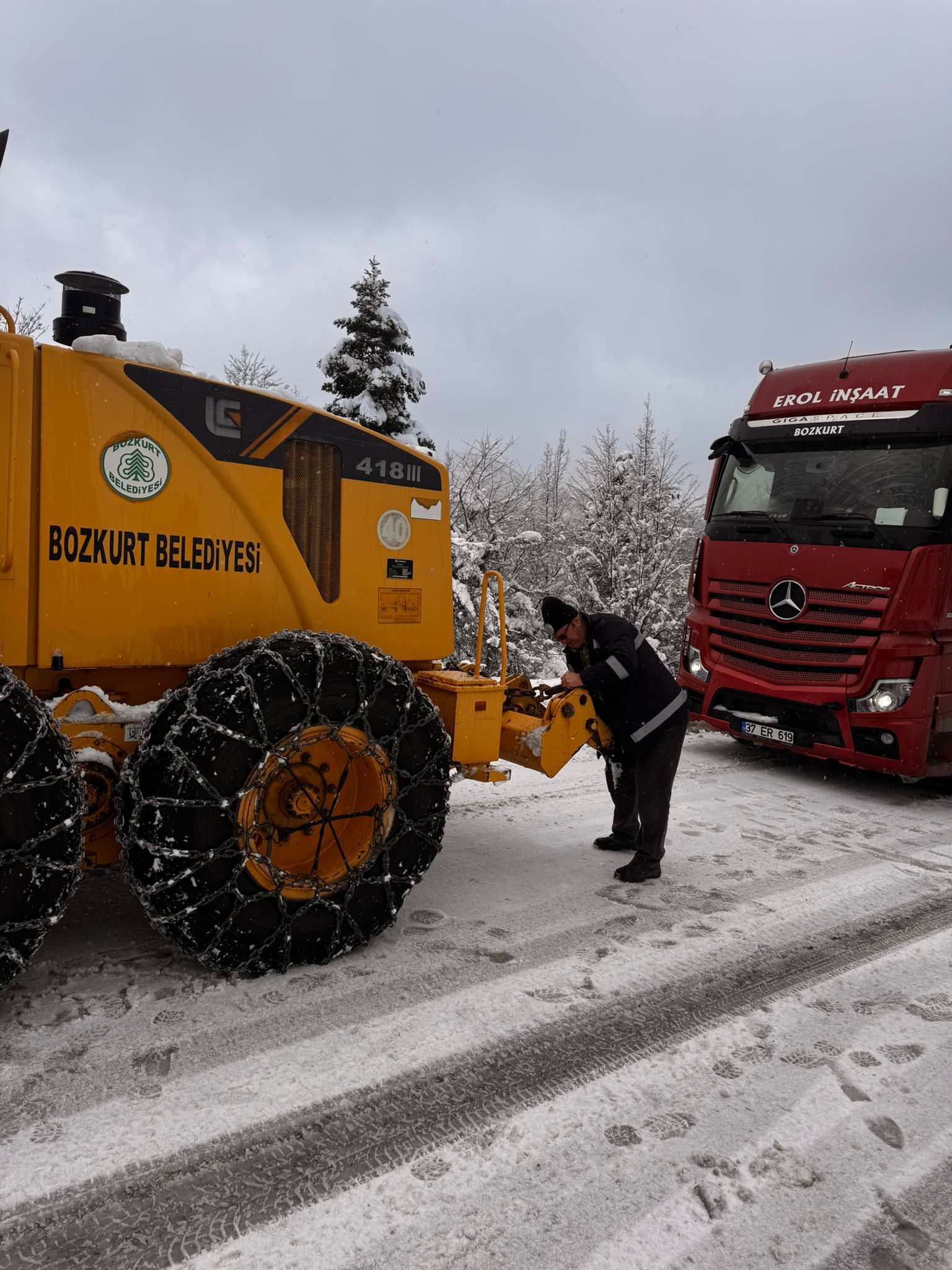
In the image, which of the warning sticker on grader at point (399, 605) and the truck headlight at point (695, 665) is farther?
the truck headlight at point (695, 665)

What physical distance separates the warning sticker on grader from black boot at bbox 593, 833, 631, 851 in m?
1.79

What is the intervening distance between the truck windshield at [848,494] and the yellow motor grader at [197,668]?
156 inches

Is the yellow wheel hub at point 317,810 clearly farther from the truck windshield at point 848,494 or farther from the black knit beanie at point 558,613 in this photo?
the truck windshield at point 848,494

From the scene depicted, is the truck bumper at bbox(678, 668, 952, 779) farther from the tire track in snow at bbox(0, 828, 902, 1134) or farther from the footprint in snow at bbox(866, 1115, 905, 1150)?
the footprint in snow at bbox(866, 1115, 905, 1150)

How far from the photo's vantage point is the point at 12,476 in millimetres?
2715

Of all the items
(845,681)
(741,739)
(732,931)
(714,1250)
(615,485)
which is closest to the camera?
(714,1250)

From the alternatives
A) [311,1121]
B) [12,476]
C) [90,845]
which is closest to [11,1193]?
[311,1121]

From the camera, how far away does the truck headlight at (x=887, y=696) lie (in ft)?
19.3

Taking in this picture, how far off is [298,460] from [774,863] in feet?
10.8

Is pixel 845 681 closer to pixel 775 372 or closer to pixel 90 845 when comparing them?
pixel 775 372

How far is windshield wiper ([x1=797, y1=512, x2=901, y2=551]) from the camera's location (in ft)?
19.4

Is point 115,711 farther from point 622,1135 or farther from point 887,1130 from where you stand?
point 887,1130

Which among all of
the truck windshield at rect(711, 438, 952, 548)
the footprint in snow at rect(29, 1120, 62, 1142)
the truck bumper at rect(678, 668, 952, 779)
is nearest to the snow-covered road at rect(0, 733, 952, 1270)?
the footprint in snow at rect(29, 1120, 62, 1142)

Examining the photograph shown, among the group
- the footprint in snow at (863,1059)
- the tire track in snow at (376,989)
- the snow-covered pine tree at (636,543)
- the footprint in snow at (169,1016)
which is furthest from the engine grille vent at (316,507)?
the snow-covered pine tree at (636,543)
